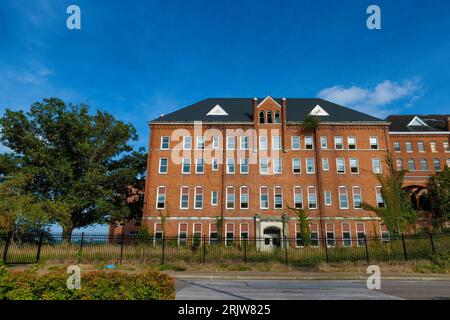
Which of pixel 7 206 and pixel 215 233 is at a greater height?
pixel 7 206

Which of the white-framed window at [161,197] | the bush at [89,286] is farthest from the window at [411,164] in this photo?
the bush at [89,286]

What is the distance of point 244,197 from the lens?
3325cm

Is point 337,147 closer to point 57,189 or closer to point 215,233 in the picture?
point 215,233

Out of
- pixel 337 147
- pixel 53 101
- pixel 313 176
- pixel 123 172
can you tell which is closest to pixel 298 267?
pixel 313 176

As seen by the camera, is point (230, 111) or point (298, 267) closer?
point (298, 267)

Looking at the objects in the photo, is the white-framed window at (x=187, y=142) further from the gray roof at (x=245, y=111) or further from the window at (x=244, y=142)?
the window at (x=244, y=142)

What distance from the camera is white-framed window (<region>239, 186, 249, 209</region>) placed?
33.0 m

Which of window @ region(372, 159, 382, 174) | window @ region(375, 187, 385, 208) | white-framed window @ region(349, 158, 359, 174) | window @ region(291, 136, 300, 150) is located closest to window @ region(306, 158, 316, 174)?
window @ region(291, 136, 300, 150)

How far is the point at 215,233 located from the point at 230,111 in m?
15.8

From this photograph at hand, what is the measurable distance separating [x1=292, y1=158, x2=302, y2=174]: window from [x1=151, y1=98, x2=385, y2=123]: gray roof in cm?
538

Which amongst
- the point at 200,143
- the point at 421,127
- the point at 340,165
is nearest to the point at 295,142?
the point at 340,165

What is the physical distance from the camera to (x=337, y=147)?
35250 millimetres

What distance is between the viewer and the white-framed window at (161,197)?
1298 inches
